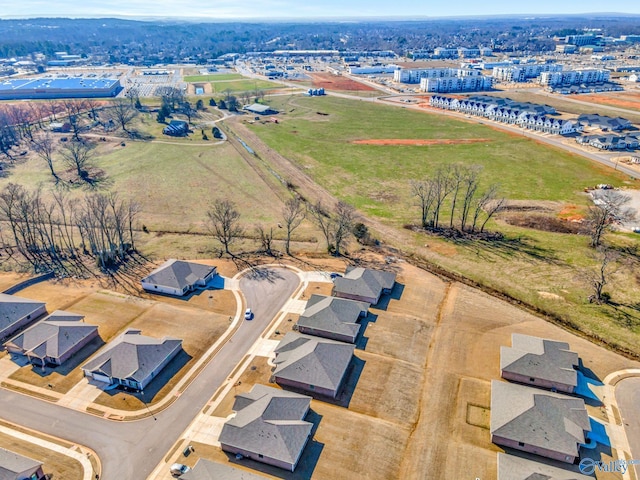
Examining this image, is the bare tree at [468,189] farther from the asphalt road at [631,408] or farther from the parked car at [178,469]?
the parked car at [178,469]

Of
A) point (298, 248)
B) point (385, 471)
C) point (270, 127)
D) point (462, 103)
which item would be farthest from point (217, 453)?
point (462, 103)

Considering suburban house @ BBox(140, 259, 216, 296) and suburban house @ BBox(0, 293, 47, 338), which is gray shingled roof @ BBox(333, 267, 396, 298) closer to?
suburban house @ BBox(140, 259, 216, 296)

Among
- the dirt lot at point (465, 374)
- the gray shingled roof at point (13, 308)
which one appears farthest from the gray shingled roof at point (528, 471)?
the gray shingled roof at point (13, 308)

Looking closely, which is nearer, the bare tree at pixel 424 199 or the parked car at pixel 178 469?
the parked car at pixel 178 469

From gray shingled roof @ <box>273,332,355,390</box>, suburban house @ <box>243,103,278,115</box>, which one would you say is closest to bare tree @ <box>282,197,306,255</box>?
gray shingled roof @ <box>273,332,355,390</box>

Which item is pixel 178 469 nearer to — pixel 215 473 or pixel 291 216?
pixel 215 473

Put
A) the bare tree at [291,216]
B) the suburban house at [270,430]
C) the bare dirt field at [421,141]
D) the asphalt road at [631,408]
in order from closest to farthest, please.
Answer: the suburban house at [270,430] → the asphalt road at [631,408] → the bare tree at [291,216] → the bare dirt field at [421,141]
